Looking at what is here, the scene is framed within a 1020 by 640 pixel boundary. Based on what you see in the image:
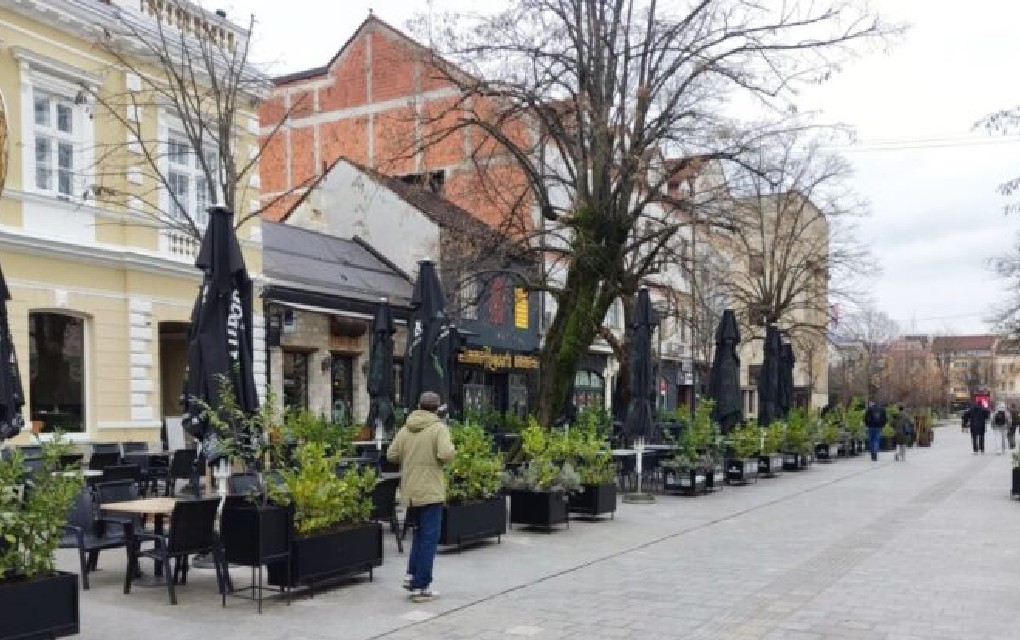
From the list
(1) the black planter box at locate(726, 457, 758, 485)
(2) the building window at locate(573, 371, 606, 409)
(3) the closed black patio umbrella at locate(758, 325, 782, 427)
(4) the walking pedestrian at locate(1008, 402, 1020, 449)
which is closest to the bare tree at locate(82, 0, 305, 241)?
(1) the black planter box at locate(726, 457, 758, 485)

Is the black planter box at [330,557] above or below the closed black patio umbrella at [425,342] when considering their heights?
below

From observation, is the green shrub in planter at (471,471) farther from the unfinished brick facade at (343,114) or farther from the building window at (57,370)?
the unfinished brick facade at (343,114)

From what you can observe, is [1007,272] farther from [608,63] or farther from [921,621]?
[921,621]

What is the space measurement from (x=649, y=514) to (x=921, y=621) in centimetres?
667

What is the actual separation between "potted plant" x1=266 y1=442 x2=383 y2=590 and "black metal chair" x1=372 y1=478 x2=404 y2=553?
119 centimetres

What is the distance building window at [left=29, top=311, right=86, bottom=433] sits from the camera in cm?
1708

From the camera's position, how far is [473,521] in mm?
10242

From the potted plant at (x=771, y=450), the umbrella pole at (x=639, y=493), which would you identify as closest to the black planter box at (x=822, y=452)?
the potted plant at (x=771, y=450)

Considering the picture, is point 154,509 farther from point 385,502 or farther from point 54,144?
point 54,144

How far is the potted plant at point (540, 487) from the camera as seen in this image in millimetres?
11672

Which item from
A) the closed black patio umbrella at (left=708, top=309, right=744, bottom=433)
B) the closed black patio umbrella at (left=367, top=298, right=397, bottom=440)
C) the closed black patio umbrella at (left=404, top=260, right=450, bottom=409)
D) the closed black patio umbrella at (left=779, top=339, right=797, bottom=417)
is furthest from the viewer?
the closed black patio umbrella at (left=779, top=339, right=797, bottom=417)

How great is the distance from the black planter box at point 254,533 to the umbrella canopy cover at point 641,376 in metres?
8.92

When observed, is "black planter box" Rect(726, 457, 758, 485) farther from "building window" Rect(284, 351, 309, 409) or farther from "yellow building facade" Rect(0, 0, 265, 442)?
"yellow building facade" Rect(0, 0, 265, 442)

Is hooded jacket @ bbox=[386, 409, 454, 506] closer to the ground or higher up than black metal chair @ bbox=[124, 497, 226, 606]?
higher up
